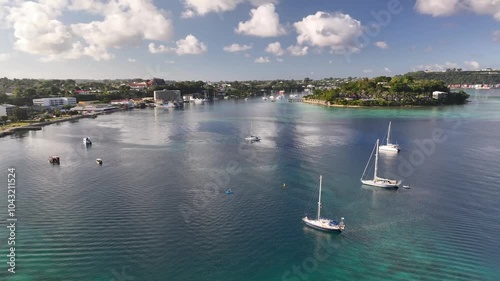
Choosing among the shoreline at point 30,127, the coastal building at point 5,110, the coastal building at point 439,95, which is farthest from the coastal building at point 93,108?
the coastal building at point 439,95

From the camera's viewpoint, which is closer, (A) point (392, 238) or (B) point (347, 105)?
(A) point (392, 238)

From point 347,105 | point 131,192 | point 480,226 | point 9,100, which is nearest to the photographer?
point 480,226

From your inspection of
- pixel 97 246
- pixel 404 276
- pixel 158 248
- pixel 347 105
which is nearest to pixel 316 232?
pixel 404 276

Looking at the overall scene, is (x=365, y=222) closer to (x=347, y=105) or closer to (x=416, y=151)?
(x=416, y=151)

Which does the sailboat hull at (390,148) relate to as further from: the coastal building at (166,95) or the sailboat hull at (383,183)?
the coastal building at (166,95)

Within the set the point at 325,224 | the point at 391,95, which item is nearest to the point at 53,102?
the point at 325,224

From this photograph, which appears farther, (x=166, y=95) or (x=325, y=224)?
(x=166, y=95)

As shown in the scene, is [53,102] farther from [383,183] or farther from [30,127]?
[383,183]

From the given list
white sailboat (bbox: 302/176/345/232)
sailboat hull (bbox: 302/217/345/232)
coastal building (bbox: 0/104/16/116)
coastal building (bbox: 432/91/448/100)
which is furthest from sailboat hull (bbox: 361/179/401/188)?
coastal building (bbox: 432/91/448/100)
